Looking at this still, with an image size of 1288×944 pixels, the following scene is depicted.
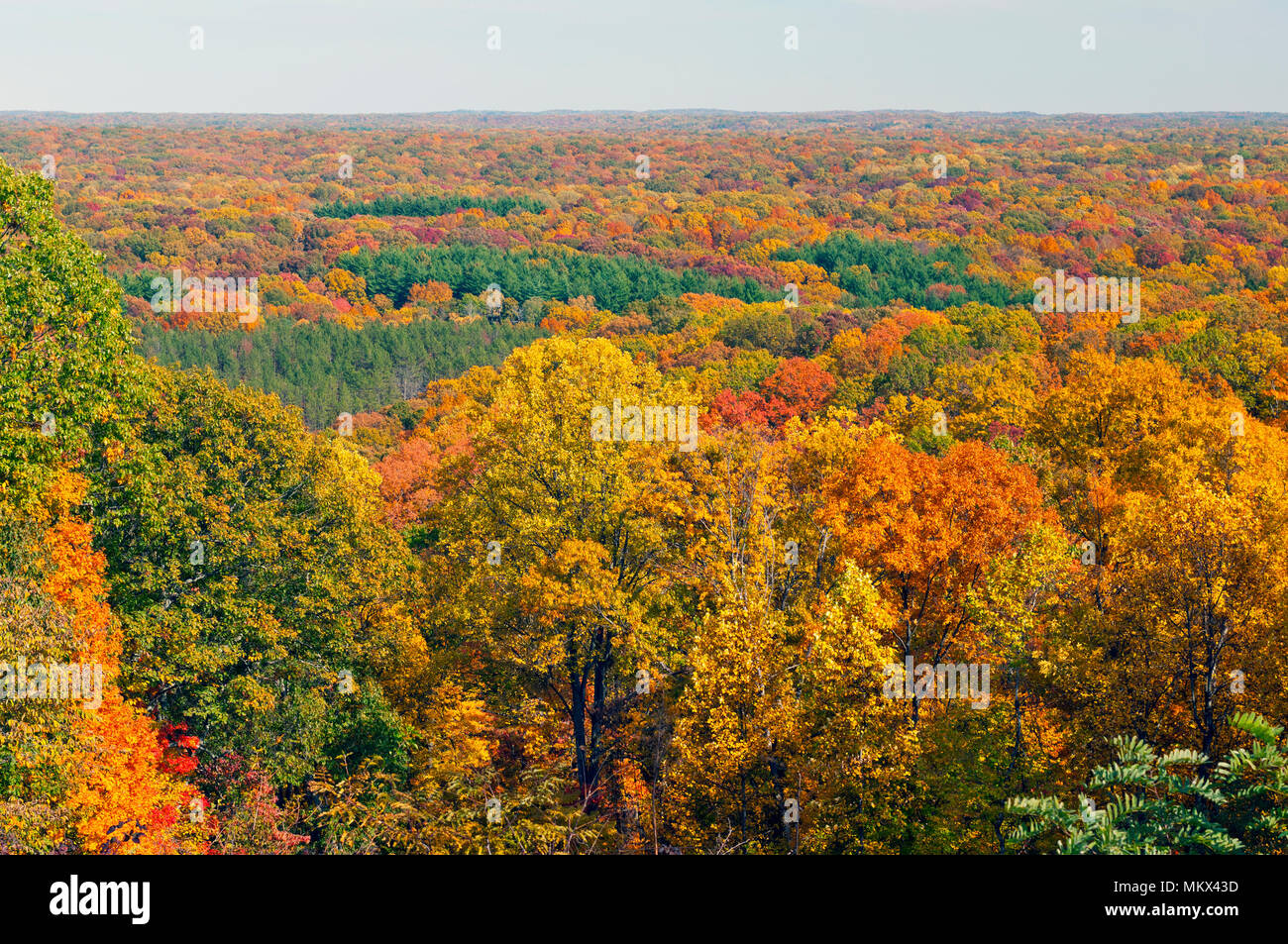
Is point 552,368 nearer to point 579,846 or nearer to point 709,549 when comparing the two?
point 709,549

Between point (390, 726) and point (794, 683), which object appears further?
point (390, 726)

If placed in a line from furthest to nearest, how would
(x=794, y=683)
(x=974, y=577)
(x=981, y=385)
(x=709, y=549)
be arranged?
(x=981, y=385), (x=974, y=577), (x=709, y=549), (x=794, y=683)

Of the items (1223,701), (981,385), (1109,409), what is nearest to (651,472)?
(1223,701)

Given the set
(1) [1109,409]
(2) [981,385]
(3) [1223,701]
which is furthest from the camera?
(2) [981,385]

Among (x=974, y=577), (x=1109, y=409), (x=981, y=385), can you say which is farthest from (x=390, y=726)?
(x=981, y=385)
